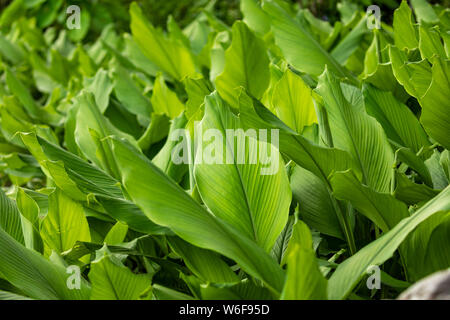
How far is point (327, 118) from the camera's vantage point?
1.41 meters

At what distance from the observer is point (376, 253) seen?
1050mm

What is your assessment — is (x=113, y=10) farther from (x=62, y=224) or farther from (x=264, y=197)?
(x=264, y=197)

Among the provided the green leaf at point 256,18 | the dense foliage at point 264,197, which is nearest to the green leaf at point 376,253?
the dense foliage at point 264,197

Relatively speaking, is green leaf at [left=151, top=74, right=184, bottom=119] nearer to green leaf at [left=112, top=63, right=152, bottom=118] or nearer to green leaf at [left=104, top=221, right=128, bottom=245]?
green leaf at [left=112, top=63, right=152, bottom=118]

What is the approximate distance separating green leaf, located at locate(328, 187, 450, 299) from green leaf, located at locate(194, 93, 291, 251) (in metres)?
0.18

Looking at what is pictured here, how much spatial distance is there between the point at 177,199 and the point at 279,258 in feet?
1.15

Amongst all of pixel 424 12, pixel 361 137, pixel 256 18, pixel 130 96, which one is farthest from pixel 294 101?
pixel 424 12

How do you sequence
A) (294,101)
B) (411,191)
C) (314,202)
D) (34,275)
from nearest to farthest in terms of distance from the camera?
(34,275)
(411,191)
(314,202)
(294,101)

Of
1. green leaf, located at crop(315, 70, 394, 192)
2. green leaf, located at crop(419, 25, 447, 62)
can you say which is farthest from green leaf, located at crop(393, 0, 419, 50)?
green leaf, located at crop(315, 70, 394, 192)

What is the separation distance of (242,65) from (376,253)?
0.95 metres

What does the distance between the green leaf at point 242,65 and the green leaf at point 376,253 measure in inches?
33.0

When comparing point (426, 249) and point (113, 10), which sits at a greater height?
point (426, 249)
